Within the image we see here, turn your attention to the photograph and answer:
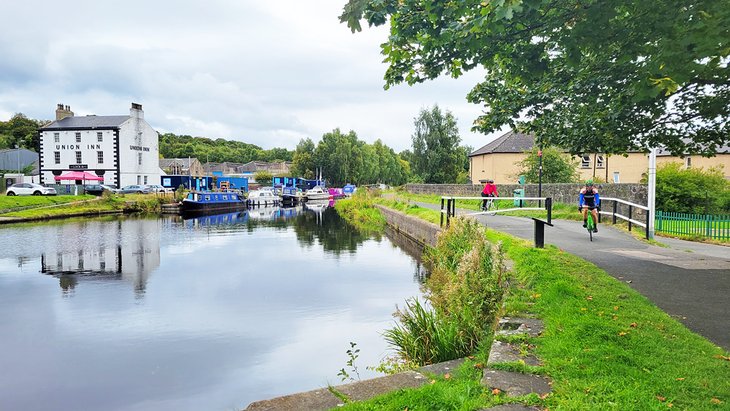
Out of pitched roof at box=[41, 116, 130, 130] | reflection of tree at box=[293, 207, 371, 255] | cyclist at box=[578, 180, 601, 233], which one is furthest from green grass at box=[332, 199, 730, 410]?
pitched roof at box=[41, 116, 130, 130]

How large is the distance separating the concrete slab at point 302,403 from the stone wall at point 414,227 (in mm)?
11594

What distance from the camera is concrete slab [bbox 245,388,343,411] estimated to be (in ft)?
14.7

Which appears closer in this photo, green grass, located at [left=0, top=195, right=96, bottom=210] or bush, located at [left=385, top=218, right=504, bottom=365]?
bush, located at [left=385, top=218, right=504, bottom=365]

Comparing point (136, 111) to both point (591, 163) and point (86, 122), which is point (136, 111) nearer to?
point (86, 122)

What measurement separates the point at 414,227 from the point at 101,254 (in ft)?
42.6

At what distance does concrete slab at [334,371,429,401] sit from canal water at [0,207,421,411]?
248 centimetres

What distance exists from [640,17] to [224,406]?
7064 mm

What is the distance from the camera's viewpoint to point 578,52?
551cm

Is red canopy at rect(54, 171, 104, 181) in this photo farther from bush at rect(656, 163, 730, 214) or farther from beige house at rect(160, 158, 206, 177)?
→ bush at rect(656, 163, 730, 214)

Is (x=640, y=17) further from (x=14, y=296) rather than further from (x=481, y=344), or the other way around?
(x=14, y=296)

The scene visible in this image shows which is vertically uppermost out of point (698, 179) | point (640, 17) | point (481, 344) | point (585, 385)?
point (640, 17)

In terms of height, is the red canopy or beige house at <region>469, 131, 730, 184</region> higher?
beige house at <region>469, 131, 730, 184</region>

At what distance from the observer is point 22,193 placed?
4262cm

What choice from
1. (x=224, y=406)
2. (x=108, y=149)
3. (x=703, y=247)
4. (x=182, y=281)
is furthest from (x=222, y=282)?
(x=108, y=149)
